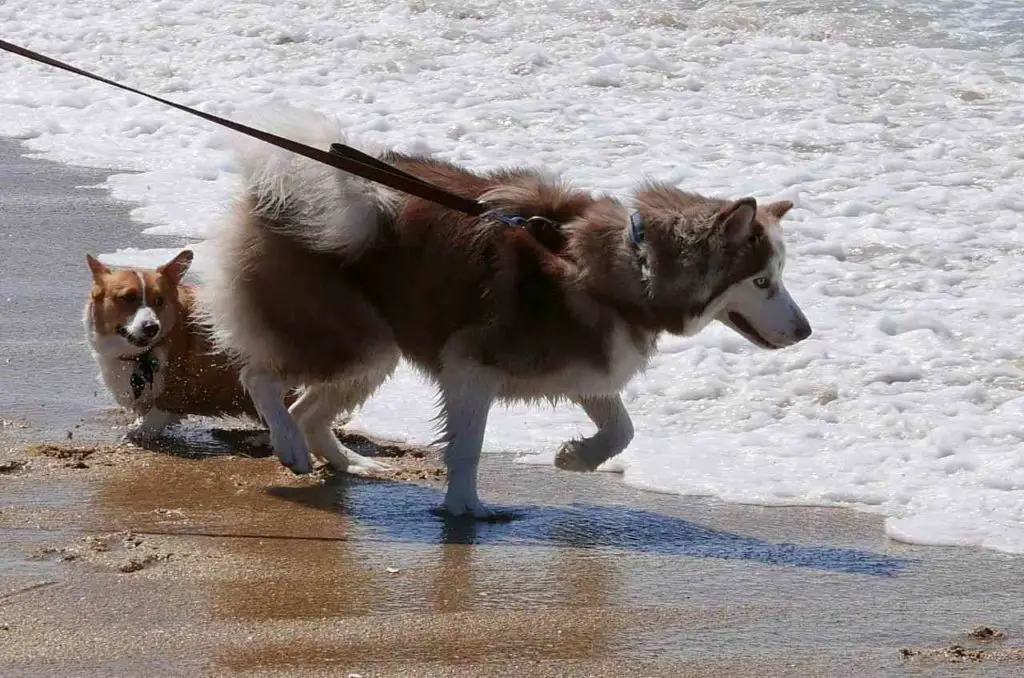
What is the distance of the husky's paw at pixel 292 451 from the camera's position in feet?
17.9

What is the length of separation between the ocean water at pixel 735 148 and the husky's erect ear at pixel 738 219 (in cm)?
98

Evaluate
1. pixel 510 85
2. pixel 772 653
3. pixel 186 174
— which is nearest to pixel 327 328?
pixel 772 653

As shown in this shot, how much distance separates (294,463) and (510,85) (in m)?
6.97

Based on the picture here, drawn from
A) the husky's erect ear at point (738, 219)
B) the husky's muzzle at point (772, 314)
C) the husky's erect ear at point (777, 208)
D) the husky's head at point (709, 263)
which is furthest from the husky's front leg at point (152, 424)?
the husky's erect ear at point (777, 208)

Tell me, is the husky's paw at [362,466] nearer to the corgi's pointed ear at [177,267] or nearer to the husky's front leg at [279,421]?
the husky's front leg at [279,421]

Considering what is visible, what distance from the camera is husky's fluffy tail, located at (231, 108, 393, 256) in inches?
203

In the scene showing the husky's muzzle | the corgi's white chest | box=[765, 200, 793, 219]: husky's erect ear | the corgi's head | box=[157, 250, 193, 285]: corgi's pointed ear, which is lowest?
the corgi's white chest

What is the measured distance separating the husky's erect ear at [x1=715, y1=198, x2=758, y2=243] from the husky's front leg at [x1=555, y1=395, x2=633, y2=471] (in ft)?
2.48

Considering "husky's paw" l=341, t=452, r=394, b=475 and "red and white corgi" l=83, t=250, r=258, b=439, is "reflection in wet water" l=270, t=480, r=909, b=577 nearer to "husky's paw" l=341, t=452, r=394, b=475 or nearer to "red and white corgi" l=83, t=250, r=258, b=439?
"husky's paw" l=341, t=452, r=394, b=475

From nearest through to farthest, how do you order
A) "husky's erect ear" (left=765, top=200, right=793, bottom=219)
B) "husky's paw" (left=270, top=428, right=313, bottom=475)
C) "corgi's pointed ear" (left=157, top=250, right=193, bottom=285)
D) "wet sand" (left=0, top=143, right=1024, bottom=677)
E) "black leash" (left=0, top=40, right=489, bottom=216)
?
1. "wet sand" (left=0, top=143, right=1024, bottom=677)
2. "black leash" (left=0, top=40, right=489, bottom=216)
3. "husky's erect ear" (left=765, top=200, right=793, bottom=219)
4. "husky's paw" (left=270, top=428, right=313, bottom=475)
5. "corgi's pointed ear" (left=157, top=250, right=193, bottom=285)

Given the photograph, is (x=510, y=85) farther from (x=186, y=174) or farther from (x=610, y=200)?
(x=610, y=200)

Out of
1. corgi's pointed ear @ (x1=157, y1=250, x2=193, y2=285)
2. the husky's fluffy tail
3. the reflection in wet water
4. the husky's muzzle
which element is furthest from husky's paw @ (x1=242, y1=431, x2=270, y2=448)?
the husky's muzzle

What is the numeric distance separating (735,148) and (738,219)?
212 inches

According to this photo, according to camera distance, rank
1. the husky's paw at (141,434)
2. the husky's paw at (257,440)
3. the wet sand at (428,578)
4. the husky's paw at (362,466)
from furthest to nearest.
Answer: the husky's paw at (257,440) → the husky's paw at (141,434) → the husky's paw at (362,466) → the wet sand at (428,578)
